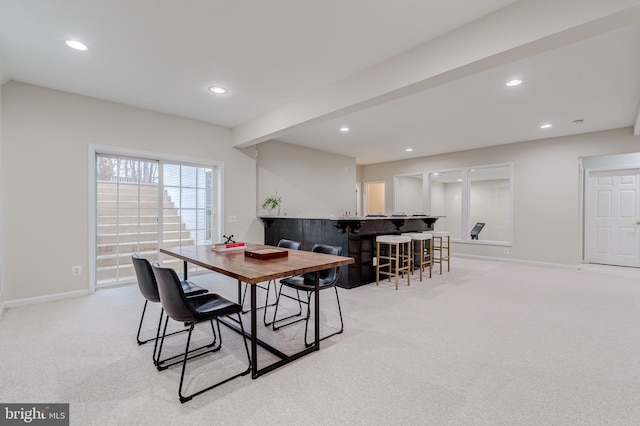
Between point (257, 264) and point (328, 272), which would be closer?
point (257, 264)

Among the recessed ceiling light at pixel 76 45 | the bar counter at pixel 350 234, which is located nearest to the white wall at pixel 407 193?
the bar counter at pixel 350 234

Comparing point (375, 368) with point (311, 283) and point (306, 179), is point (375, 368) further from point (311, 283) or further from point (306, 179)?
point (306, 179)

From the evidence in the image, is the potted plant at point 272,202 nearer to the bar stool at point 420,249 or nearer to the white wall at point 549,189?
the bar stool at point 420,249

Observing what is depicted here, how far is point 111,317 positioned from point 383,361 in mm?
2789

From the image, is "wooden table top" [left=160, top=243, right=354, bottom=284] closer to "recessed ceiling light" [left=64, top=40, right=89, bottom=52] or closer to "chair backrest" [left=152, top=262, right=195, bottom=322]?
"chair backrest" [left=152, top=262, right=195, bottom=322]

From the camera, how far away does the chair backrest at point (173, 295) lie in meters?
1.73

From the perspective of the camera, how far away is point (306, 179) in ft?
22.0

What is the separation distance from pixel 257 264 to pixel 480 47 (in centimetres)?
236

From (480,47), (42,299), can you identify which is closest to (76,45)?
(42,299)

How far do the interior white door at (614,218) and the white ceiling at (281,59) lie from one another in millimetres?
1843

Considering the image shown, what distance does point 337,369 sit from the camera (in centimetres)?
204

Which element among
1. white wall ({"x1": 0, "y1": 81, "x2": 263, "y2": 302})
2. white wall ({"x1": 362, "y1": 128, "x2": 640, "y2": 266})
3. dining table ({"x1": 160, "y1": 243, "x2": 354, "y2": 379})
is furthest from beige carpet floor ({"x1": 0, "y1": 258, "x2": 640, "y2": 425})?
white wall ({"x1": 362, "y1": 128, "x2": 640, "y2": 266})

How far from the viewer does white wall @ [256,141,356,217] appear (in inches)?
233

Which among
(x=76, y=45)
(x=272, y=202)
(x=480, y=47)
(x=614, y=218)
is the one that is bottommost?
(x=614, y=218)
